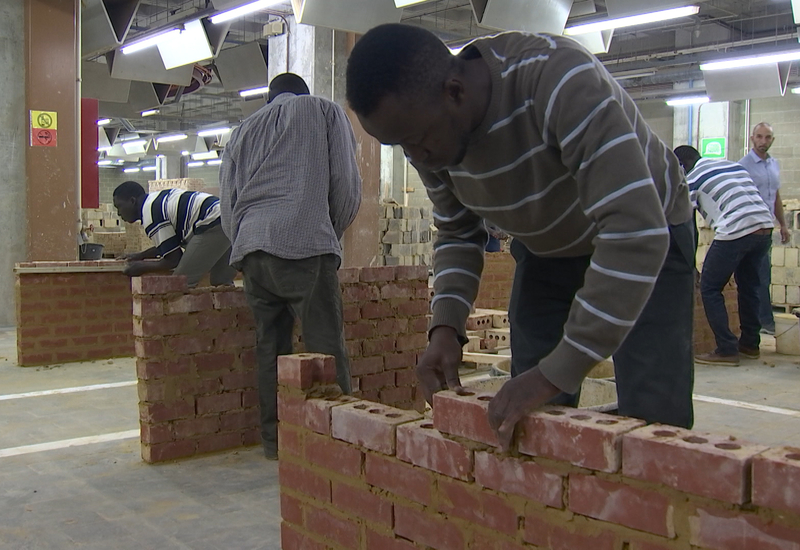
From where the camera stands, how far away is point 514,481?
5.77ft

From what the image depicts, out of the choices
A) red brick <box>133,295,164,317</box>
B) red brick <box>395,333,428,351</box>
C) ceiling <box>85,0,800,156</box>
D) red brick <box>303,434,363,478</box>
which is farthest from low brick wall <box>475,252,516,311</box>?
red brick <box>303,434,363,478</box>

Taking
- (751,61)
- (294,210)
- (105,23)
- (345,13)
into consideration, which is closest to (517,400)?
(294,210)

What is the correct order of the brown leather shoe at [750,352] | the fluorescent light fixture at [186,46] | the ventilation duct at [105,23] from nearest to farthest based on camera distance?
the brown leather shoe at [750,352] < the ventilation duct at [105,23] < the fluorescent light fixture at [186,46]

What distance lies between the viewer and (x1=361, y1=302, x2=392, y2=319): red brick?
459cm

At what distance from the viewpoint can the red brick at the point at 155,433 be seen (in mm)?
3811

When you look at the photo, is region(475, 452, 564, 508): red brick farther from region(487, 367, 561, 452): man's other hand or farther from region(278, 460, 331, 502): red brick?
region(278, 460, 331, 502): red brick

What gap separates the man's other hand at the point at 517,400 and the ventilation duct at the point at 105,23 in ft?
34.9

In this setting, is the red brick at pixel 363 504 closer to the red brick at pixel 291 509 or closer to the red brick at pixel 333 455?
the red brick at pixel 333 455

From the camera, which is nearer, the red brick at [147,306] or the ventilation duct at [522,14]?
the red brick at [147,306]

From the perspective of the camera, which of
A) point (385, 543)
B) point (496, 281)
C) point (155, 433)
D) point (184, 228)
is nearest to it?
point (385, 543)

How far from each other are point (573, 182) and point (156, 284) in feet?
8.50

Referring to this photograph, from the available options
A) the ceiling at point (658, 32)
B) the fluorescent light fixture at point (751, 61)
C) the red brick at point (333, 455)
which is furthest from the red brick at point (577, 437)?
the ceiling at point (658, 32)

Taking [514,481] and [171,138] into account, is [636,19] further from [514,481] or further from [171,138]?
[171,138]

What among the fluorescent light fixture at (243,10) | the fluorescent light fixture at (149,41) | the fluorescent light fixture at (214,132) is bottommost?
the fluorescent light fixture at (243,10)
